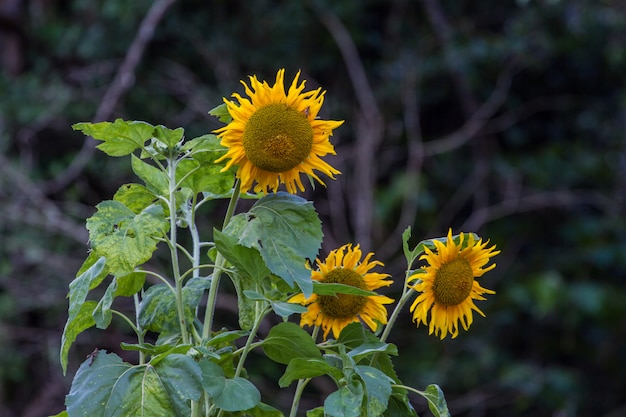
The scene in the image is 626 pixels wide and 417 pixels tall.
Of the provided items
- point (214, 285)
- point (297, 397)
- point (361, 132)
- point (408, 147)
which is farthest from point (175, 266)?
point (408, 147)

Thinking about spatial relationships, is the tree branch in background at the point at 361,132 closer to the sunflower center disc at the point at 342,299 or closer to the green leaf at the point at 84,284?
the sunflower center disc at the point at 342,299

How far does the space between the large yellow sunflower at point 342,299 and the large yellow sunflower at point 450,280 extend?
0.13ft

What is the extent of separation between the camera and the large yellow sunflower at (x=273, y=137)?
26.4 inches

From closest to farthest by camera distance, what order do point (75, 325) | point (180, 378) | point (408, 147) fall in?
point (180, 378) → point (75, 325) → point (408, 147)

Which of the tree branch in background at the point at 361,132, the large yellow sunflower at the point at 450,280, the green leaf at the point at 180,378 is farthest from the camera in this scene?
the tree branch in background at the point at 361,132

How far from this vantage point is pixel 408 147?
11.2 ft

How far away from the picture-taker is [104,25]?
3.37m

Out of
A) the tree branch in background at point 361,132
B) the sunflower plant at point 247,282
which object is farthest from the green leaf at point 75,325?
the tree branch in background at point 361,132

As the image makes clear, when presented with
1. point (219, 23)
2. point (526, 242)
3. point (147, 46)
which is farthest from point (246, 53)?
point (526, 242)

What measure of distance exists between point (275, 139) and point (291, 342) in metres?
0.16

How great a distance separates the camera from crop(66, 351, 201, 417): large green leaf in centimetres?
62

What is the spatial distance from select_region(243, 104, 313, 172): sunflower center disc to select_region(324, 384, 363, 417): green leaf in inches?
7.0

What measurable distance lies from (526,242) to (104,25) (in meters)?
1.88

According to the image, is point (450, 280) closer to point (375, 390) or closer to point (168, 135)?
point (375, 390)
